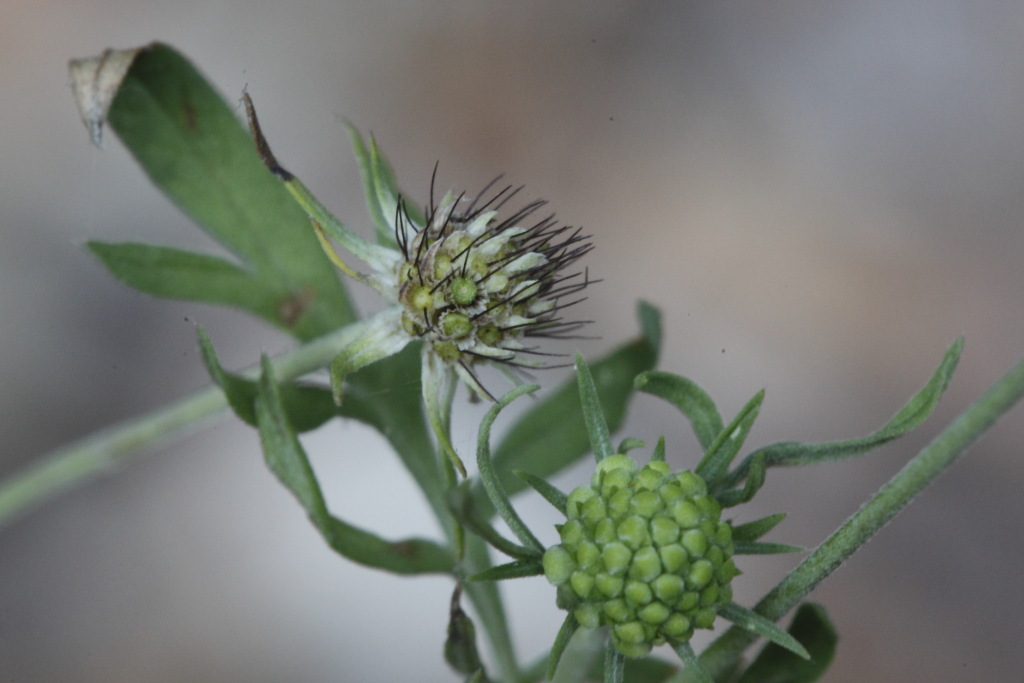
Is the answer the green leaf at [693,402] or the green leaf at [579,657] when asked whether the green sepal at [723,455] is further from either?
→ the green leaf at [579,657]

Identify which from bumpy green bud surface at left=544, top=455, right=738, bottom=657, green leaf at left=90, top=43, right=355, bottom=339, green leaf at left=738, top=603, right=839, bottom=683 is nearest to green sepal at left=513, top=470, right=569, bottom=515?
bumpy green bud surface at left=544, top=455, right=738, bottom=657

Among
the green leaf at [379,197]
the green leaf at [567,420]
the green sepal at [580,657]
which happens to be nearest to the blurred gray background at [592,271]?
the green leaf at [567,420]

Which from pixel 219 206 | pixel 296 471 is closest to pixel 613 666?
pixel 296 471

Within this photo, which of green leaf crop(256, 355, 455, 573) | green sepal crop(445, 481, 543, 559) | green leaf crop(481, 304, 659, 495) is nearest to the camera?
green sepal crop(445, 481, 543, 559)

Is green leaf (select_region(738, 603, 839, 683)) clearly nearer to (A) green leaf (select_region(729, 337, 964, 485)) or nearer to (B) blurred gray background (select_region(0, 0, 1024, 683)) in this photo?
(A) green leaf (select_region(729, 337, 964, 485))

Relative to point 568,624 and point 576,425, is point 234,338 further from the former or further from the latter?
point 568,624
